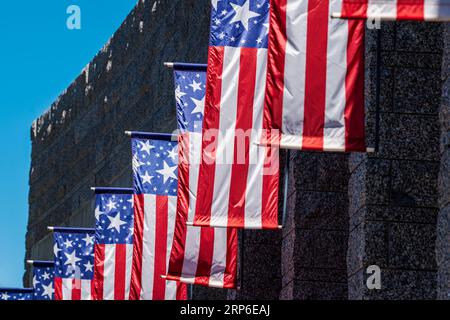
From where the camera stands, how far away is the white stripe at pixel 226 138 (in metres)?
18.1

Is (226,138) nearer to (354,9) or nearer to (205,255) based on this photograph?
(205,255)

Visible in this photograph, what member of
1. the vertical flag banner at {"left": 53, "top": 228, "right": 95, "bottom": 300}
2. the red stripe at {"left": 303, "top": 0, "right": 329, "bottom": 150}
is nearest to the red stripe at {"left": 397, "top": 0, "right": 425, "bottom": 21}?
the red stripe at {"left": 303, "top": 0, "right": 329, "bottom": 150}

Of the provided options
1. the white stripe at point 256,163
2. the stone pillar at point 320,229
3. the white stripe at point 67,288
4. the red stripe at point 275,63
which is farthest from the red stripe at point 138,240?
the red stripe at point 275,63

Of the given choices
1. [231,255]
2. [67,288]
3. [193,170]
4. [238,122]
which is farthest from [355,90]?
[67,288]

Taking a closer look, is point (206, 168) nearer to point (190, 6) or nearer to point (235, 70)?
point (235, 70)

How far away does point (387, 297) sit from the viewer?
56.9 ft

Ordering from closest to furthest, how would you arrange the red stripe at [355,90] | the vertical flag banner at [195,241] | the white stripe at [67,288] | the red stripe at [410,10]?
the red stripe at [410,10] < the red stripe at [355,90] < the vertical flag banner at [195,241] < the white stripe at [67,288]

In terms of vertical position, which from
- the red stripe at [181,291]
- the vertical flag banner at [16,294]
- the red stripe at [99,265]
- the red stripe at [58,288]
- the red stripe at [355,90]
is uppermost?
the red stripe at [355,90]

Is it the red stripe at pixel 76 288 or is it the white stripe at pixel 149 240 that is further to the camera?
the red stripe at pixel 76 288

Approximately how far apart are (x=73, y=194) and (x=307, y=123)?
29863 millimetres

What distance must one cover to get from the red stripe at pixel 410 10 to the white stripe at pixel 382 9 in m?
0.04

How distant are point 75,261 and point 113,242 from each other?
133 inches

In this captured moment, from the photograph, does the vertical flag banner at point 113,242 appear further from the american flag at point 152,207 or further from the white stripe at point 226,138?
the white stripe at point 226,138
